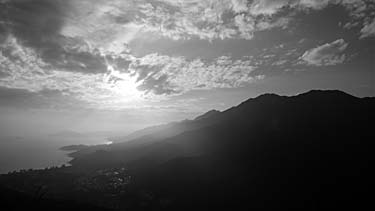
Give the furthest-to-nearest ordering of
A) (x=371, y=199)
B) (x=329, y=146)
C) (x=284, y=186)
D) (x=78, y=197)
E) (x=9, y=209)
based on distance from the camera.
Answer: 1. (x=329, y=146)
2. (x=78, y=197)
3. (x=284, y=186)
4. (x=371, y=199)
5. (x=9, y=209)

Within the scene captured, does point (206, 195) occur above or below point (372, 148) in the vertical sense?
below

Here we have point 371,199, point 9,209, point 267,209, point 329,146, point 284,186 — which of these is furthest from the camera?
→ point 329,146

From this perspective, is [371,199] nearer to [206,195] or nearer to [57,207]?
[206,195]

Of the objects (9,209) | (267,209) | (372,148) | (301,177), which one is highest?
(9,209)

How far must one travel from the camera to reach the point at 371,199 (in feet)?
430

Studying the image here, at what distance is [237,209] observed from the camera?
5812 inches

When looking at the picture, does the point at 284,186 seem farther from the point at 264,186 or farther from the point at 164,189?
the point at 164,189

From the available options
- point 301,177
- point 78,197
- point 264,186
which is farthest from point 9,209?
point 301,177

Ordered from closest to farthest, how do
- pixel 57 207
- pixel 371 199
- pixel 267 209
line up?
pixel 57 207 → pixel 371 199 → pixel 267 209

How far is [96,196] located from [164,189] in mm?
61808

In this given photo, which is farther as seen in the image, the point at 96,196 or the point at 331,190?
the point at 96,196

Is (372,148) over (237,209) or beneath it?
over

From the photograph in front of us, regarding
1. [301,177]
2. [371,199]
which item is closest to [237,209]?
[301,177]

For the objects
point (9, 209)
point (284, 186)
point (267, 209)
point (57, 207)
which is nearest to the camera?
point (9, 209)
